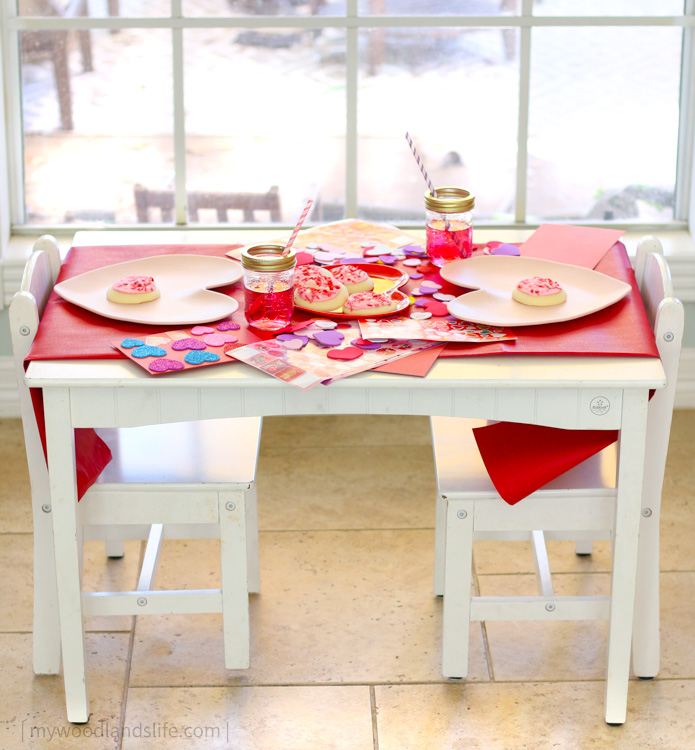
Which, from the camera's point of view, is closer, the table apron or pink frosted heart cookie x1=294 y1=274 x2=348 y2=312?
the table apron

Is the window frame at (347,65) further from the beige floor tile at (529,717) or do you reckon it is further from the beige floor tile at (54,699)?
the beige floor tile at (529,717)

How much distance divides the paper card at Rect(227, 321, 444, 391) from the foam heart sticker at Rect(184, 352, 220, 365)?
3 centimetres

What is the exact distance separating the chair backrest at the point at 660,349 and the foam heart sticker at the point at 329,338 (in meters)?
0.53

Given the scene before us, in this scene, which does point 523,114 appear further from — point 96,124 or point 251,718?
point 251,718

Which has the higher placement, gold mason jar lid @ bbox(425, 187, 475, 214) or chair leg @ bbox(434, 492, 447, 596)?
gold mason jar lid @ bbox(425, 187, 475, 214)

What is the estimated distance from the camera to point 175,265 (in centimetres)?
203

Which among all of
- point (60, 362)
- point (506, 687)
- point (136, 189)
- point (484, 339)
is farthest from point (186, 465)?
point (136, 189)

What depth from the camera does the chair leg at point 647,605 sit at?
1902 millimetres

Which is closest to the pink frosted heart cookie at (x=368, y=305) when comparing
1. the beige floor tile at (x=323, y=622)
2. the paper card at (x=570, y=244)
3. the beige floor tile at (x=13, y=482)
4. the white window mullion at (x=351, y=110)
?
the paper card at (x=570, y=244)

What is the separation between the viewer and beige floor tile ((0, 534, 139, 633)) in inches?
85.7

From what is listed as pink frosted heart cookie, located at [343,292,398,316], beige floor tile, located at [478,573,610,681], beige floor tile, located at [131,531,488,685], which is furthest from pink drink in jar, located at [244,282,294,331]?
beige floor tile, located at [478,573,610,681]

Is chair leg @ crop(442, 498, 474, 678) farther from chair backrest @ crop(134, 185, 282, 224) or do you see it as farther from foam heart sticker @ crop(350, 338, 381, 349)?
chair backrest @ crop(134, 185, 282, 224)

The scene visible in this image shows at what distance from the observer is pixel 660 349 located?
1751 mm

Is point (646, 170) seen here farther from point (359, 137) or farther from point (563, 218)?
point (359, 137)
